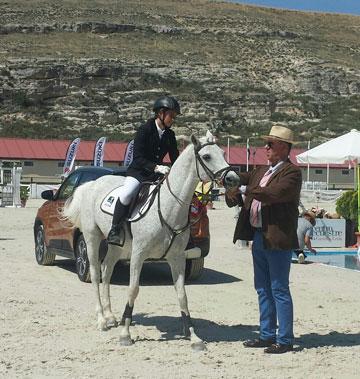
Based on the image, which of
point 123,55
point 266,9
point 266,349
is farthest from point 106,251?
point 266,9

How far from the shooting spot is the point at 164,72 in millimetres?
89438

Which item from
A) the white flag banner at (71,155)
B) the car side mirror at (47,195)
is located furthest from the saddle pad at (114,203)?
the white flag banner at (71,155)

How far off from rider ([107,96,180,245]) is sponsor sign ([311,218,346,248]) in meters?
10.7

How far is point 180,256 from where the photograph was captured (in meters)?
7.56

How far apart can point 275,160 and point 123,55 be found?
291 feet

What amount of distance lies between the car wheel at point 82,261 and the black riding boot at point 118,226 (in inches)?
133

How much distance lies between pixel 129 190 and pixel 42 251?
6052 millimetres

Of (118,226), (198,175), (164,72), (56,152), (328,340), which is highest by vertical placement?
(164,72)

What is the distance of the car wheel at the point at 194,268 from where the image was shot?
38.1 feet

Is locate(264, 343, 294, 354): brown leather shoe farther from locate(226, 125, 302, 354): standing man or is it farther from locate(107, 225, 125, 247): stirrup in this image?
locate(107, 225, 125, 247): stirrup

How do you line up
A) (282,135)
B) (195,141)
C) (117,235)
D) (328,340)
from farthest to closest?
(117,235)
(328,340)
(195,141)
(282,135)

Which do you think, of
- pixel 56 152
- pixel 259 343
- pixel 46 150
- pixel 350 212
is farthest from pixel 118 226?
pixel 46 150

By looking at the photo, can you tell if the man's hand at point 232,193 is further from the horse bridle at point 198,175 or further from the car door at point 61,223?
the car door at point 61,223

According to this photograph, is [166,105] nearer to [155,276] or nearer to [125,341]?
[125,341]
